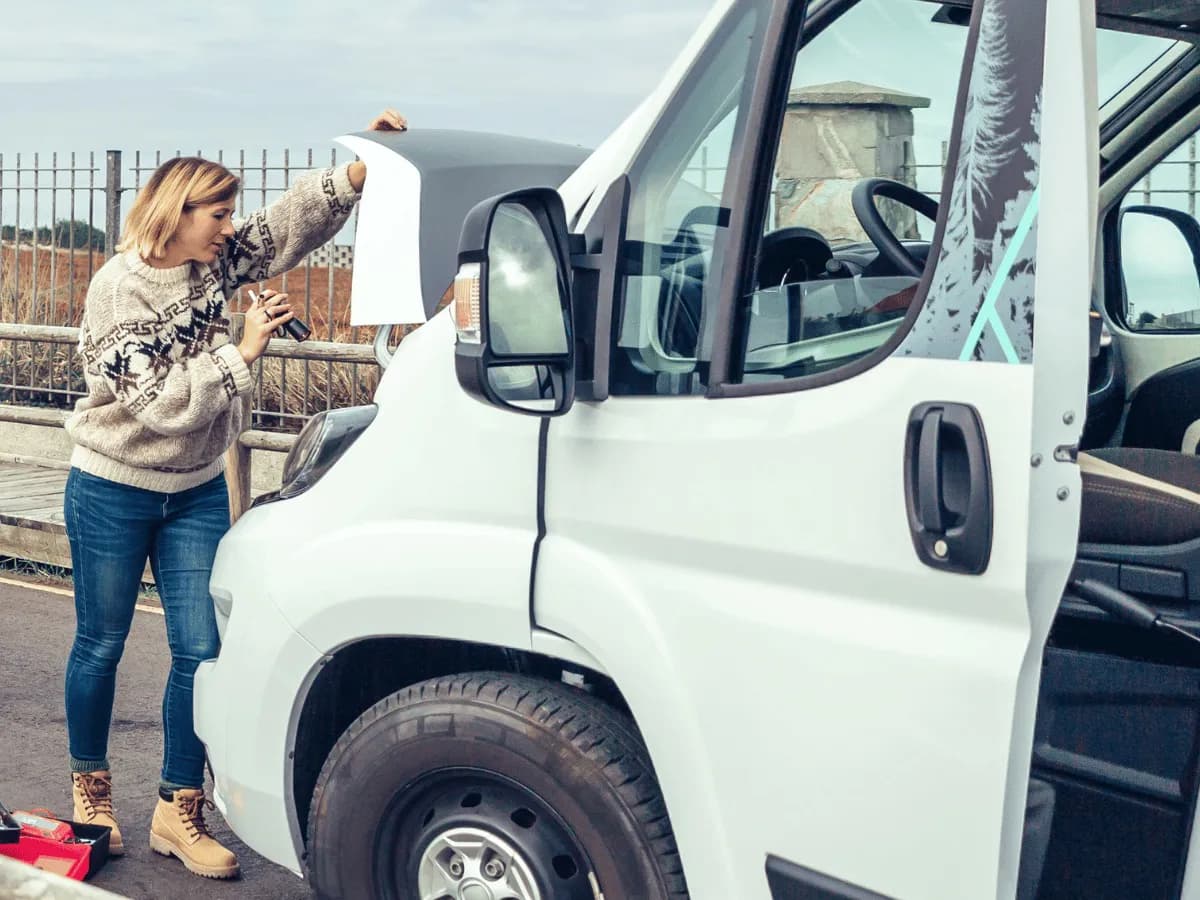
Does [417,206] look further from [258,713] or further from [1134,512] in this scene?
[1134,512]

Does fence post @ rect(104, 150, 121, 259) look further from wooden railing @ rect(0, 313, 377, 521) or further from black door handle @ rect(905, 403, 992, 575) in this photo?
black door handle @ rect(905, 403, 992, 575)

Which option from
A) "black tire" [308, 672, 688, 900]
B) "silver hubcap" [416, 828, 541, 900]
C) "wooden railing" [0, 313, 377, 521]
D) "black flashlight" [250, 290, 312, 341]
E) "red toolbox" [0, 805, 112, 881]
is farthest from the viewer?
"wooden railing" [0, 313, 377, 521]

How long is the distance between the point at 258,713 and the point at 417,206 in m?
1.05

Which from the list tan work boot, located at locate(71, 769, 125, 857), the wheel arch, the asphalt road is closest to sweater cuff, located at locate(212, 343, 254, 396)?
the wheel arch

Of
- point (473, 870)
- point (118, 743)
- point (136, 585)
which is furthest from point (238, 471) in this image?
point (473, 870)

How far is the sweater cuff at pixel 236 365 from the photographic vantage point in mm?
3703

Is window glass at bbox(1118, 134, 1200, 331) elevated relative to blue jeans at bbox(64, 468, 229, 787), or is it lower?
elevated

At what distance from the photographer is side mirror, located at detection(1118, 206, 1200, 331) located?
3.95 meters

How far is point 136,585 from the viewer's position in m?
4.02

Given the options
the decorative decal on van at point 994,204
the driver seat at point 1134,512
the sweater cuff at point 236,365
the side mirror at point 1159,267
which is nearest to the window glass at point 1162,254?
the side mirror at point 1159,267

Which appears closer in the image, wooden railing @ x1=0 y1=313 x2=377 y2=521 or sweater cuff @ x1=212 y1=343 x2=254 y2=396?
sweater cuff @ x1=212 y1=343 x2=254 y2=396

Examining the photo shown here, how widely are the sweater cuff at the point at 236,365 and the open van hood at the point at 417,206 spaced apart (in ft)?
2.73

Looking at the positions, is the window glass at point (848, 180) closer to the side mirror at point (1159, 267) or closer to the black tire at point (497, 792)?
the black tire at point (497, 792)

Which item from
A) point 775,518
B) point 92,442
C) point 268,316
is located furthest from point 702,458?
point 92,442
